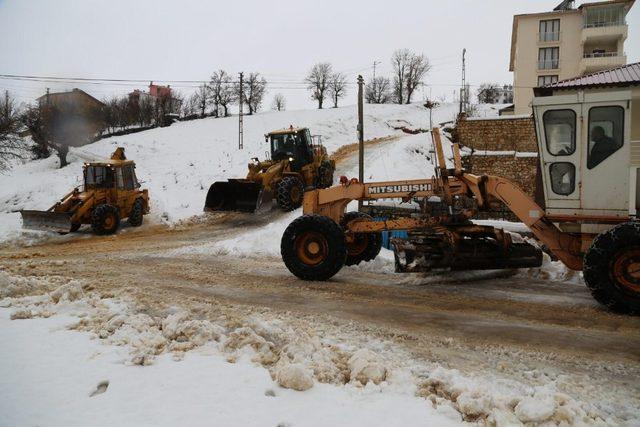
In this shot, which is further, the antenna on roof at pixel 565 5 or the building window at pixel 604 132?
the antenna on roof at pixel 565 5

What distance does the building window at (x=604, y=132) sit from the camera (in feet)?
20.0

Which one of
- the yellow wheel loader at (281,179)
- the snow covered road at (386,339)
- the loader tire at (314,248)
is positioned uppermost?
the yellow wheel loader at (281,179)

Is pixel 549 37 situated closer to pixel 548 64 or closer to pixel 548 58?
pixel 548 58

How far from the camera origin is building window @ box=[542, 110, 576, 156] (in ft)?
20.8

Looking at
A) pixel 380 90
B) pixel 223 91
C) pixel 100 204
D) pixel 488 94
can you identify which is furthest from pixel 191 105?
pixel 100 204

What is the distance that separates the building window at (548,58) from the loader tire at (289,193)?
121 ft

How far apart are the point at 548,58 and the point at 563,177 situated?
143 ft

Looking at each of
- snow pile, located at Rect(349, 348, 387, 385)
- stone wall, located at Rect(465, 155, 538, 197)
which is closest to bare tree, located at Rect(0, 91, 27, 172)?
stone wall, located at Rect(465, 155, 538, 197)

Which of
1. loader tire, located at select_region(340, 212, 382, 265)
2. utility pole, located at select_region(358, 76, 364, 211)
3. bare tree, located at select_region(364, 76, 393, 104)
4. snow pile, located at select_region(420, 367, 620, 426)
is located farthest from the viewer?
bare tree, located at select_region(364, 76, 393, 104)

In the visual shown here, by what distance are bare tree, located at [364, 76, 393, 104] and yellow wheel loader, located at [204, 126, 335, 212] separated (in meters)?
55.5

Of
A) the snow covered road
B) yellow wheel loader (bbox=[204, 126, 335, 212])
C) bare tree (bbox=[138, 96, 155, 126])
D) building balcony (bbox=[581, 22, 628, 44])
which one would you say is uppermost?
building balcony (bbox=[581, 22, 628, 44])

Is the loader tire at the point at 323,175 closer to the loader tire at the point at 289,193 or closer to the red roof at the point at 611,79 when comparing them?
the loader tire at the point at 289,193

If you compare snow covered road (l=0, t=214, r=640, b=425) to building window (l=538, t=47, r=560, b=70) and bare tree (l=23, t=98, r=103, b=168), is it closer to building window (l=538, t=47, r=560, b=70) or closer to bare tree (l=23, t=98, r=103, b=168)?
bare tree (l=23, t=98, r=103, b=168)

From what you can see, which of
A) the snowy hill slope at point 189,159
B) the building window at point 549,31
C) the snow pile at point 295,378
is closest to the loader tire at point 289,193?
the snowy hill slope at point 189,159
